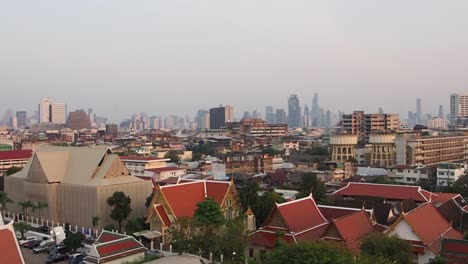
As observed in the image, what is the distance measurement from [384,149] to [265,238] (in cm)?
6083

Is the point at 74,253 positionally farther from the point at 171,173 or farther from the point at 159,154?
the point at 159,154

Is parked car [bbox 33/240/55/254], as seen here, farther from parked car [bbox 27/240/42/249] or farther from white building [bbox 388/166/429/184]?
white building [bbox 388/166/429/184]

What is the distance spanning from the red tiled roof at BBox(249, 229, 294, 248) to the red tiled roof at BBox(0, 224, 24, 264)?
42.0 ft

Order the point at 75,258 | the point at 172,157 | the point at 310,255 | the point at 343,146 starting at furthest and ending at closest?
the point at 172,157 < the point at 343,146 < the point at 75,258 < the point at 310,255

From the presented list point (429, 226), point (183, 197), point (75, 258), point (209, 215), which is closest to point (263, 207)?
point (183, 197)

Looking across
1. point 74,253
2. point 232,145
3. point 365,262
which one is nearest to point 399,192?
point 365,262

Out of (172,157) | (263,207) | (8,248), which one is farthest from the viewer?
(172,157)

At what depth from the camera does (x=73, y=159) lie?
4366cm

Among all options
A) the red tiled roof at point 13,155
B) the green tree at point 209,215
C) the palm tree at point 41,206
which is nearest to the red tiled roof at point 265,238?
the green tree at point 209,215

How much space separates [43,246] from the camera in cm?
3391

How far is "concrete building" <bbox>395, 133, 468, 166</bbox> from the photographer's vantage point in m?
83.4

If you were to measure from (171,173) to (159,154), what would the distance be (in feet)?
92.1

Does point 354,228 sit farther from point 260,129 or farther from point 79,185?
point 260,129

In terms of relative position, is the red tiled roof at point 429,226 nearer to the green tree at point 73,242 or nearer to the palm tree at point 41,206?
the green tree at point 73,242
